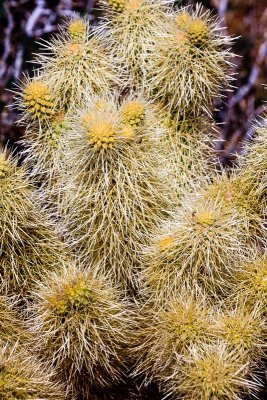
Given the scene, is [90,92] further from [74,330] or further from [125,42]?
[74,330]

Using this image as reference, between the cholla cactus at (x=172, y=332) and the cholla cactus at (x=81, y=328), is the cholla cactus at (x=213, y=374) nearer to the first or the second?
the cholla cactus at (x=172, y=332)

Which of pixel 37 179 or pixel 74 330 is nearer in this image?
pixel 74 330

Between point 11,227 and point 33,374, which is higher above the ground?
point 11,227

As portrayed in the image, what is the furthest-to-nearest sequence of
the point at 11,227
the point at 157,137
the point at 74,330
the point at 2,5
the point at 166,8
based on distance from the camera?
1. the point at 2,5
2. the point at 166,8
3. the point at 157,137
4. the point at 11,227
5. the point at 74,330

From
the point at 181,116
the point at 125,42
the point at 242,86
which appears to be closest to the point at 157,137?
the point at 181,116

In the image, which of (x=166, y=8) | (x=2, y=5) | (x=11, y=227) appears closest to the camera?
(x=11, y=227)

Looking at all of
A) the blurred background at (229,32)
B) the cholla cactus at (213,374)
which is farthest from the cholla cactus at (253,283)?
the blurred background at (229,32)

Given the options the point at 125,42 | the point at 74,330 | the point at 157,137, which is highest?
the point at 125,42

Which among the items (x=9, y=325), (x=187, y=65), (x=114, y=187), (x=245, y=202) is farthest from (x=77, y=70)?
(x=9, y=325)
